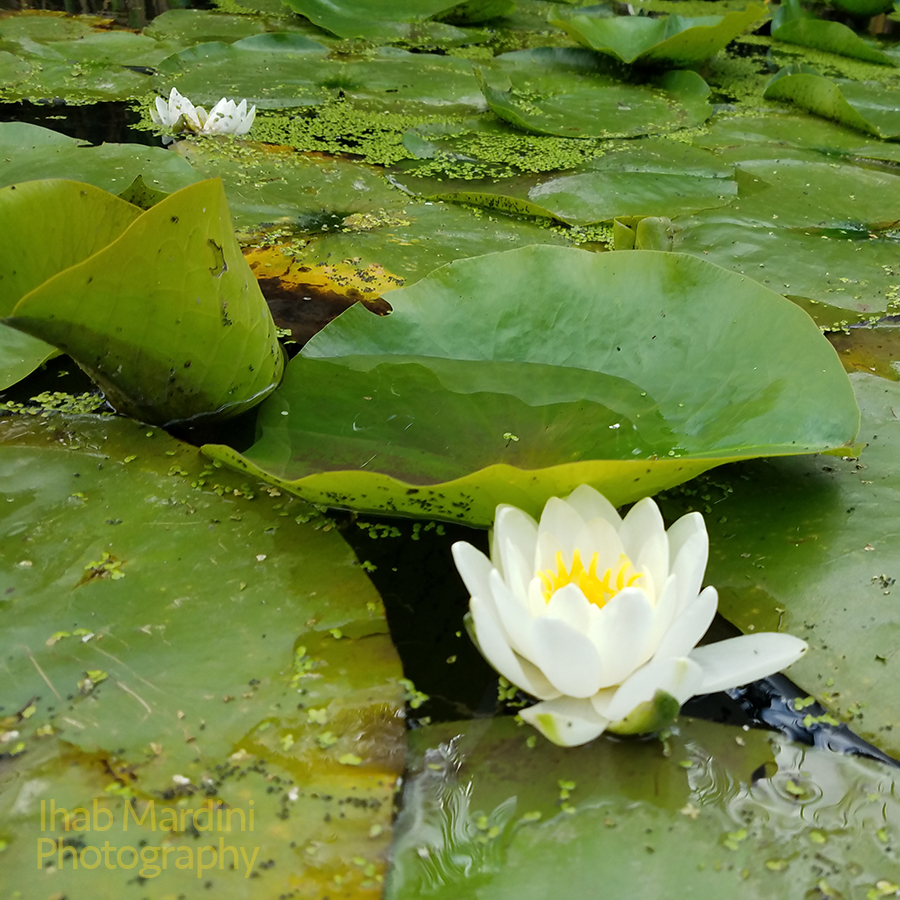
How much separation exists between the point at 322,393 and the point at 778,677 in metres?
0.77

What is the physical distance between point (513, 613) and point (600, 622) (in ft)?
0.30

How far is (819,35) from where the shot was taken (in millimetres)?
4164

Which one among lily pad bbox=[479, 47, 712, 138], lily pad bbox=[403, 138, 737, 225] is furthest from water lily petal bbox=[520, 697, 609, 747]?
lily pad bbox=[479, 47, 712, 138]

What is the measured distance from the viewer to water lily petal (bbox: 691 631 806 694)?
0.84 meters

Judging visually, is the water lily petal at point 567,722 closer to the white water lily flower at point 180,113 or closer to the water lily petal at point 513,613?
the water lily petal at point 513,613

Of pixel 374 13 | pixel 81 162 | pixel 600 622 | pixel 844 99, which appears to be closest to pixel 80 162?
pixel 81 162

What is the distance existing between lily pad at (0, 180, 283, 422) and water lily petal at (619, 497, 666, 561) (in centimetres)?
61

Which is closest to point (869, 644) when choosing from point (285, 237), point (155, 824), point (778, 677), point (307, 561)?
point (778, 677)

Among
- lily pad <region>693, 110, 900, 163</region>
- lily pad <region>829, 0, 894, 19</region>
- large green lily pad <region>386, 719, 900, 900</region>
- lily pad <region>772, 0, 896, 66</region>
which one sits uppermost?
lily pad <region>829, 0, 894, 19</region>

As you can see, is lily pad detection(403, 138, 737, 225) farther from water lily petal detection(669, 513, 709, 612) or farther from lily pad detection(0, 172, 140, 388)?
water lily petal detection(669, 513, 709, 612)

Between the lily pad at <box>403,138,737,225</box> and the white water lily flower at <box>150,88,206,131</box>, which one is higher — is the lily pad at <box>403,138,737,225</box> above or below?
below

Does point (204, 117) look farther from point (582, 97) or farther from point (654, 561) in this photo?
point (654, 561)

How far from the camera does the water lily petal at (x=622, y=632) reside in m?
0.77

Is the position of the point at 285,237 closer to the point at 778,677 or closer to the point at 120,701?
the point at 120,701
